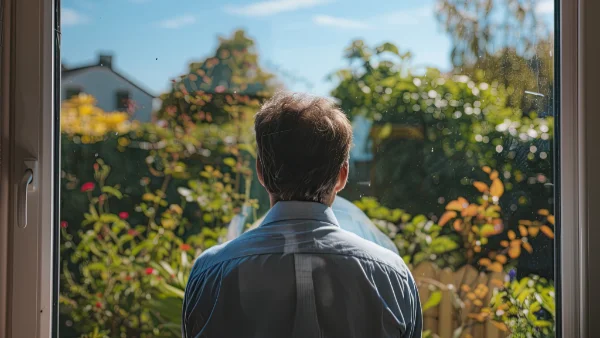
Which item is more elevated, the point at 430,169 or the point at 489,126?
the point at 489,126

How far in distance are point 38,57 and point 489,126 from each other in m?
1.28

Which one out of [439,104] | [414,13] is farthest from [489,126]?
[414,13]

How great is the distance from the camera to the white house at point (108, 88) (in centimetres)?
168

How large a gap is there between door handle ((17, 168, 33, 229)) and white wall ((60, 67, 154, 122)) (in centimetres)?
25

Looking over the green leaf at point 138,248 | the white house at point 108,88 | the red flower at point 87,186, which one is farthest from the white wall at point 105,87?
the green leaf at point 138,248

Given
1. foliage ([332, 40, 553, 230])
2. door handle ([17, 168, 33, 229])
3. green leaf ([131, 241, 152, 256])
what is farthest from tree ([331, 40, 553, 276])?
door handle ([17, 168, 33, 229])

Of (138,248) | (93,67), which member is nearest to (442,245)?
(138,248)

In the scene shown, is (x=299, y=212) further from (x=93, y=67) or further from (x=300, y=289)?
(x=93, y=67)

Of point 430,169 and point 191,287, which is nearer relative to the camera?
point 191,287

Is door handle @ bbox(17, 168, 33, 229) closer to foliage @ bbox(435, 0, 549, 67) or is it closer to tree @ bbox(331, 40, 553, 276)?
tree @ bbox(331, 40, 553, 276)

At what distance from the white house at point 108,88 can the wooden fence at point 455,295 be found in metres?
0.91

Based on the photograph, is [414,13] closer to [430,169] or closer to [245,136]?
[430,169]

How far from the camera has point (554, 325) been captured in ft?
5.53

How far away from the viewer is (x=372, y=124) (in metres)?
1.69
